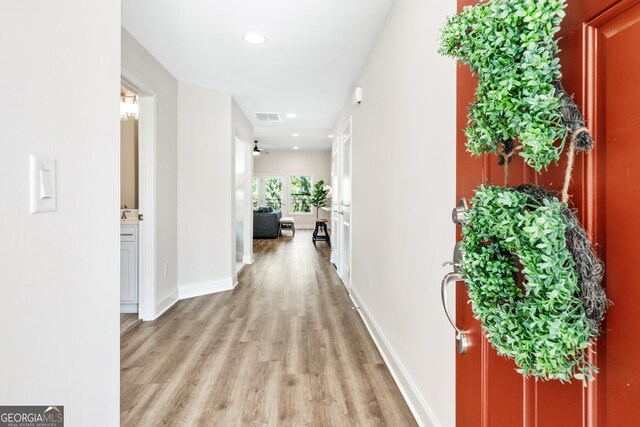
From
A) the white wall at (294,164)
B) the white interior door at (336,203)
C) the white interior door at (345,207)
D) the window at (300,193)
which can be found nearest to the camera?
the white interior door at (345,207)

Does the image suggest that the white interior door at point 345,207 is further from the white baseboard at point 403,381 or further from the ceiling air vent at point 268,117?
the white baseboard at point 403,381

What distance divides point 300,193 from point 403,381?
10.0 meters

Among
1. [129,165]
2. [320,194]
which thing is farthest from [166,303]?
[320,194]

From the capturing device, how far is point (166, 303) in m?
→ 3.51

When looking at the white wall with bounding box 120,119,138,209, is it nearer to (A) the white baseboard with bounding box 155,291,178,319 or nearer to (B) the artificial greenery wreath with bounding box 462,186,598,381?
(A) the white baseboard with bounding box 155,291,178,319

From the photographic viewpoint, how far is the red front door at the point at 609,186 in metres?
0.46

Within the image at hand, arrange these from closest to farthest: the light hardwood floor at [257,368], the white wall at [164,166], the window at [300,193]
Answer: the light hardwood floor at [257,368] < the white wall at [164,166] < the window at [300,193]

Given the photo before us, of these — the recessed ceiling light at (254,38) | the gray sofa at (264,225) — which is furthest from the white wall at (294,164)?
the recessed ceiling light at (254,38)

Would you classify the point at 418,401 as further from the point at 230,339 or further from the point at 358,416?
the point at 230,339

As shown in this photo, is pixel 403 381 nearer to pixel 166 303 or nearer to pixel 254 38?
pixel 166 303

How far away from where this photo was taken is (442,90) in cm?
146

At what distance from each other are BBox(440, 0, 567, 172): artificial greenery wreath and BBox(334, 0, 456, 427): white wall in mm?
809

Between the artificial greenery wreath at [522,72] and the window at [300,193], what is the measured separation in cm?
1118

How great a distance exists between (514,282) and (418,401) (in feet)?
4.68
